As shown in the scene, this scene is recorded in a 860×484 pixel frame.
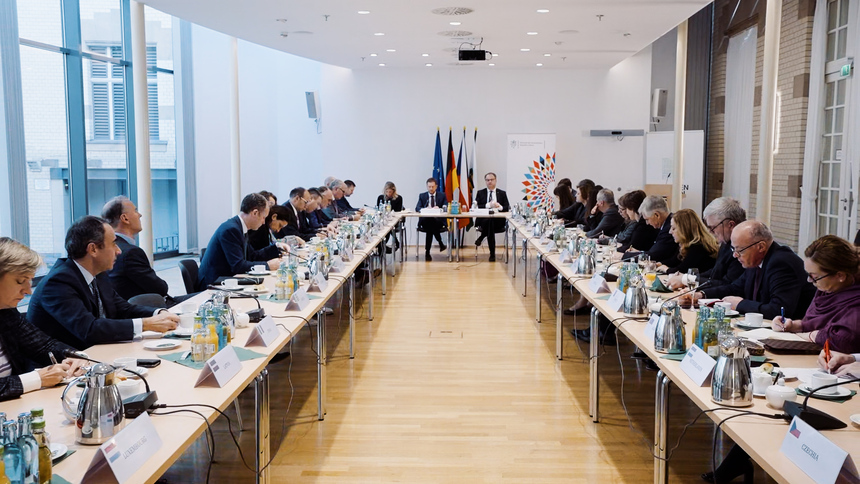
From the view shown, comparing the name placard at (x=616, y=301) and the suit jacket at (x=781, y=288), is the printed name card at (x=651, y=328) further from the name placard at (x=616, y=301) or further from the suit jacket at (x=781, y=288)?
the suit jacket at (x=781, y=288)

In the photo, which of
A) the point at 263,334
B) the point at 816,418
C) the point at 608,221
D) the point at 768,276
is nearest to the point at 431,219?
the point at 608,221

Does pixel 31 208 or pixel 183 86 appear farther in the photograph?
pixel 183 86

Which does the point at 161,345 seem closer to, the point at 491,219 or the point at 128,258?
the point at 128,258

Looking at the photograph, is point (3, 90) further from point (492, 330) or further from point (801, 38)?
point (801, 38)

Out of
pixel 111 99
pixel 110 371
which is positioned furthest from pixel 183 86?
pixel 110 371

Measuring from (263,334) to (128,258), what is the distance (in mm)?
1806

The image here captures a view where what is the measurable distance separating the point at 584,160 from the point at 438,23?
5538 mm

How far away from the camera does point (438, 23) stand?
26.8 feet

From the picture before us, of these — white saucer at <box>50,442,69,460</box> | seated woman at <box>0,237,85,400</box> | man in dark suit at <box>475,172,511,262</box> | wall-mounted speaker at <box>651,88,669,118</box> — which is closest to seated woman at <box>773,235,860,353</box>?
white saucer at <box>50,442,69,460</box>

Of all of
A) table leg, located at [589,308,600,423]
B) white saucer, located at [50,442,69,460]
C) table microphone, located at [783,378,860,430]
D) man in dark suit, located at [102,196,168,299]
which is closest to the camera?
white saucer, located at [50,442,69,460]

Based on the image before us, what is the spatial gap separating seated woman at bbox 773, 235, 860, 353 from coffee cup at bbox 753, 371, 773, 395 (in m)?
0.77

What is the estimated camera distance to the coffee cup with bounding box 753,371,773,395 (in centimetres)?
257

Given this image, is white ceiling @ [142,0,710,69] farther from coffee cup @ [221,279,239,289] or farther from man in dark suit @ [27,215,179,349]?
man in dark suit @ [27,215,179,349]

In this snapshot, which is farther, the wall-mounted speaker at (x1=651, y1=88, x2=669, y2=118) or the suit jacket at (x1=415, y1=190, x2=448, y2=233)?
the wall-mounted speaker at (x1=651, y1=88, x2=669, y2=118)
